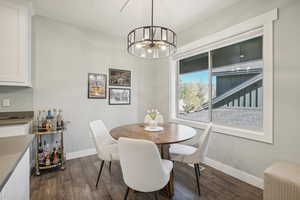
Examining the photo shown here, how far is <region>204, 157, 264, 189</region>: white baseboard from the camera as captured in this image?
195 centimetres

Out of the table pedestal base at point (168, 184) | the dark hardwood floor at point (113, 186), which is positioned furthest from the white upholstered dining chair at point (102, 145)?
the table pedestal base at point (168, 184)

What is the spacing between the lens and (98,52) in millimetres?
3193

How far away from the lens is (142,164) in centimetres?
121

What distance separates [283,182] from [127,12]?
3.08m

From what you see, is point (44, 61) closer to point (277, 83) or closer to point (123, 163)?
point (123, 163)

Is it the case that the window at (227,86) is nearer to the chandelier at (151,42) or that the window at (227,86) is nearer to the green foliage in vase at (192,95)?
the green foliage in vase at (192,95)

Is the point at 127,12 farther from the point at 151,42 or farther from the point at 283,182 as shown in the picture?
the point at 283,182

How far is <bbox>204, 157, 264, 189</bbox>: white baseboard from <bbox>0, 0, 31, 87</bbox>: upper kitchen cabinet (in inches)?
130

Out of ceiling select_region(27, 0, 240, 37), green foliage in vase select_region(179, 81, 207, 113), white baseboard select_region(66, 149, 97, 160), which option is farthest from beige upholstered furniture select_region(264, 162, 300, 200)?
white baseboard select_region(66, 149, 97, 160)

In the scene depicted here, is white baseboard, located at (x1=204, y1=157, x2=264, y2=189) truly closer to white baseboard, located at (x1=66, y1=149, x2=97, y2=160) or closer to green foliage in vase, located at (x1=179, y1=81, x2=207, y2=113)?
green foliage in vase, located at (x1=179, y1=81, x2=207, y2=113)

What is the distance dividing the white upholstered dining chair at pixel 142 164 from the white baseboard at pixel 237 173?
1495mm

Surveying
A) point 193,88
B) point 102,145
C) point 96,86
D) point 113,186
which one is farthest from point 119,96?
point 113,186

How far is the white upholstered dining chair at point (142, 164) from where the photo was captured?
1169mm

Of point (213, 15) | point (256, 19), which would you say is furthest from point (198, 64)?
point (256, 19)
